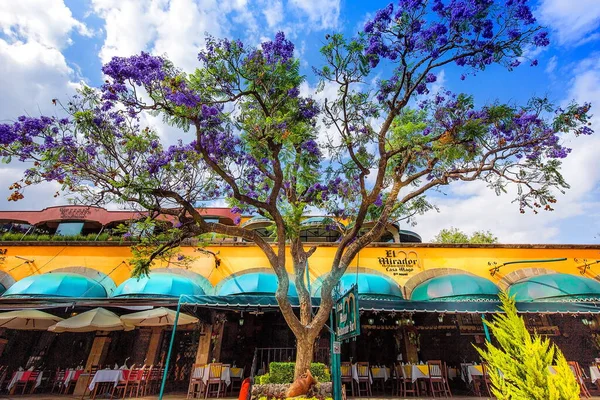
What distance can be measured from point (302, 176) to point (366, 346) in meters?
7.34

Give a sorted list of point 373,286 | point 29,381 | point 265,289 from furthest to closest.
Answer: point 373,286 < point 265,289 < point 29,381

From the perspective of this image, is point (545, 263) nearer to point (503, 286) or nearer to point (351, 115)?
point (503, 286)

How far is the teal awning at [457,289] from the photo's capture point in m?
10.5

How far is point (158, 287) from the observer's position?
1060 cm

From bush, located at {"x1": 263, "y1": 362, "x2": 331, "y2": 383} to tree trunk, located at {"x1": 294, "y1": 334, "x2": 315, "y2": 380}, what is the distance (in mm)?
700

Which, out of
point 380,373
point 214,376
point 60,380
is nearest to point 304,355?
point 214,376

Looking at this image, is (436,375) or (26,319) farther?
(26,319)

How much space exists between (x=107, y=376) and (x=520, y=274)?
1457 centimetres

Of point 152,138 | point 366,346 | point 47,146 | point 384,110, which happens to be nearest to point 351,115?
point 384,110

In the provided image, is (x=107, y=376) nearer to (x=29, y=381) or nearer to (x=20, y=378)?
(x=20, y=378)

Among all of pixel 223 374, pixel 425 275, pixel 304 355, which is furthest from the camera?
pixel 425 275

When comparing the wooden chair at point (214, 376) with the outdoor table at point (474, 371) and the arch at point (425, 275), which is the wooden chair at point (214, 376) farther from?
the outdoor table at point (474, 371)

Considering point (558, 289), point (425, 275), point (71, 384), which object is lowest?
point (71, 384)

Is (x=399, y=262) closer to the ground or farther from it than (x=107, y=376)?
farther from it
